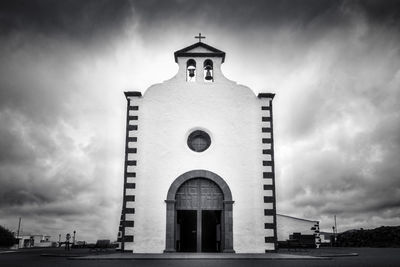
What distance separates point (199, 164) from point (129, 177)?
313 centimetres

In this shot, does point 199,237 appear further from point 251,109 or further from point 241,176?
point 251,109

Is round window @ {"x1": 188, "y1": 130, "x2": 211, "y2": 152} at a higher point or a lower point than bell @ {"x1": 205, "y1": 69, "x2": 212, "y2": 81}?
lower

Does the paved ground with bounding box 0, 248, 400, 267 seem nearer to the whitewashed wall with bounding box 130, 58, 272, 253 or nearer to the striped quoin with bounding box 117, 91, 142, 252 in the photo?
the striped quoin with bounding box 117, 91, 142, 252

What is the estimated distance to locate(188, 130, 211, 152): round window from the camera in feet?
62.5

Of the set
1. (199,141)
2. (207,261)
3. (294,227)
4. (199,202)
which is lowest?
(207,261)

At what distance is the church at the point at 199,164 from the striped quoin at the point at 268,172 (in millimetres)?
43

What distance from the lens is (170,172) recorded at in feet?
60.7

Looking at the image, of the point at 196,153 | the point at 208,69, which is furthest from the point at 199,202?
the point at 208,69

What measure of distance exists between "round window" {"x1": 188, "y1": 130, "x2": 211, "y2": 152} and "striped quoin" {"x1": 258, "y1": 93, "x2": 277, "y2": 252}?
2.51 metres

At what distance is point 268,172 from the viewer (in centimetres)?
1864

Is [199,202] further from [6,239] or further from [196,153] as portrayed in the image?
[6,239]

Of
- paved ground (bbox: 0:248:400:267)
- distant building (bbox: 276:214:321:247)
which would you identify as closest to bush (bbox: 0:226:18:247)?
distant building (bbox: 276:214:321:247)

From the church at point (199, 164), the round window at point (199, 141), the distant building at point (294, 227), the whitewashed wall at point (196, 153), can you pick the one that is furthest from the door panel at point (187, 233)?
the distant building at point (294, 227)

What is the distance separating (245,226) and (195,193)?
2602mm
